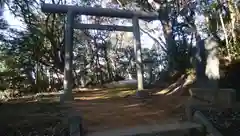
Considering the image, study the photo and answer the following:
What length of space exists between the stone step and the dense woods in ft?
12.2

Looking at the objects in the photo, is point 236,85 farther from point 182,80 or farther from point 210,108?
point 182,80

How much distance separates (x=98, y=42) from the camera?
19.8 m

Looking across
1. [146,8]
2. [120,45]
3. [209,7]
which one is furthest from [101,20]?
[209,7]

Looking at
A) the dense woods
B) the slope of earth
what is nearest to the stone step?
the slope of earth

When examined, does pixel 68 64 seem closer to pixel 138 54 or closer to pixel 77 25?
pixel 77 25

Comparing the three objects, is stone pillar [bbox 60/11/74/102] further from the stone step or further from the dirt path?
the stone step

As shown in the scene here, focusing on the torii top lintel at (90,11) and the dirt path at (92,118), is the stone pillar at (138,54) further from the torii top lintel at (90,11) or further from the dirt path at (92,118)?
the dirt path at (92,118)

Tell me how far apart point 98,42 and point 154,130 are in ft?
51.2

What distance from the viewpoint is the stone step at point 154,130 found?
4.52 meters

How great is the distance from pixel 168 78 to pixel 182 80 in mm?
2325

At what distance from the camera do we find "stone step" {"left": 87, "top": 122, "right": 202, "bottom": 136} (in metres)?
4.52

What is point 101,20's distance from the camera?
1880 centimetres

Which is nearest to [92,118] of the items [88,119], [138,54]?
[88,119]

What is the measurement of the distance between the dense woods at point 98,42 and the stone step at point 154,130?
371cm
